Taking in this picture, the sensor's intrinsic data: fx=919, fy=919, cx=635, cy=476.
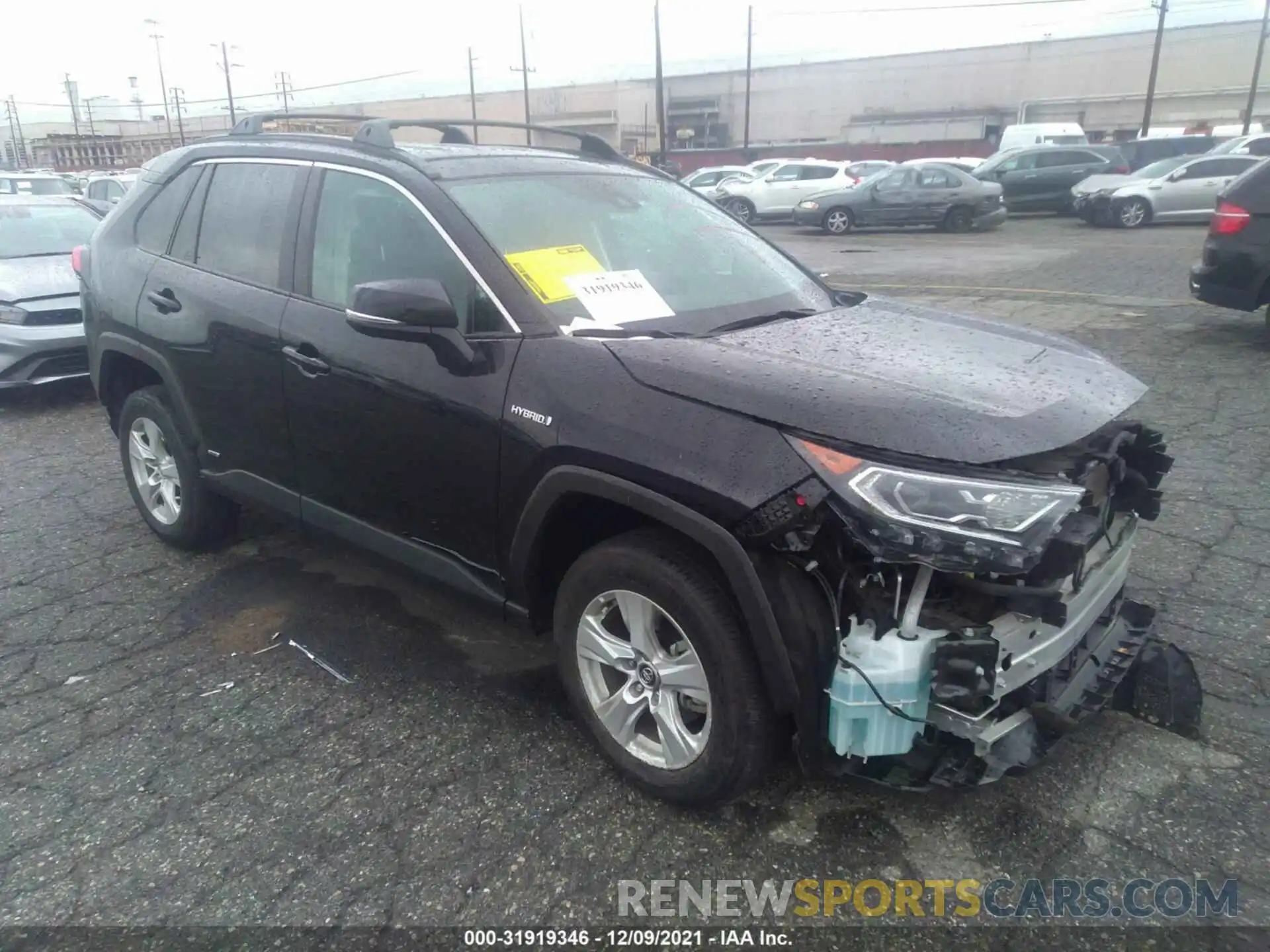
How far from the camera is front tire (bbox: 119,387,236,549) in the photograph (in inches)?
162

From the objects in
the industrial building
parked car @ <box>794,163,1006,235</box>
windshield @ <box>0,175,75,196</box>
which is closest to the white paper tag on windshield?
windshield @ <box>0,175,75,196</box>

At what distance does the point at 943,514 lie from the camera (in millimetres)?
2088

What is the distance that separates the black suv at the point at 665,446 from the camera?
7.18 ft

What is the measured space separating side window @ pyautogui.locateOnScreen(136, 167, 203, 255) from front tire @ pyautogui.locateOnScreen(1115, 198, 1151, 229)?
19602 millimetres

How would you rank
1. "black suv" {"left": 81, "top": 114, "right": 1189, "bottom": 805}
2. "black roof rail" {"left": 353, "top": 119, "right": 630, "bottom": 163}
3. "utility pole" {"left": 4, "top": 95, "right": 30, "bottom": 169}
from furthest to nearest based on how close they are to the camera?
"utility pole" {"left": 4, "top": 95, "right": 30, "bottom": 169}
"black roof rail" {"left": 353, "top": 119, "right": 630, "bottom": 163}
"black suv" {"left": 81, "top": 114, "right": 1189, "bottom": 805}

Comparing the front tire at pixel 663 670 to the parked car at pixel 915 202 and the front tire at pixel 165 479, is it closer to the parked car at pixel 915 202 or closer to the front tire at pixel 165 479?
the front tire at pixel 165 479

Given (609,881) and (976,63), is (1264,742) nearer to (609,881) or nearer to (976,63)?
(609,881)

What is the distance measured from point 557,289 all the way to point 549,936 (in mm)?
1835

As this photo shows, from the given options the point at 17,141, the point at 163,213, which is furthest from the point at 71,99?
the point at 163,213

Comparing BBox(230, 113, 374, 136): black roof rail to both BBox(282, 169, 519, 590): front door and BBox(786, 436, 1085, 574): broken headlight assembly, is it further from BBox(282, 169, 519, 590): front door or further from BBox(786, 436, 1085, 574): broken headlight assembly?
BBox(786, 436, 1085, 574): broken headlight assembly

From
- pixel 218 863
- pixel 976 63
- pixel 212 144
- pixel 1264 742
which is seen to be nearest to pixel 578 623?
pixel 218 863

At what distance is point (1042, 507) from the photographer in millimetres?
2137

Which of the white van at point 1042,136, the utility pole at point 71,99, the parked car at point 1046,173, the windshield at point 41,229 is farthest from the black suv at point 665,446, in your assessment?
the utility pole at point 71,99

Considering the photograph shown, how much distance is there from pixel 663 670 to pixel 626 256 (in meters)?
1.48
